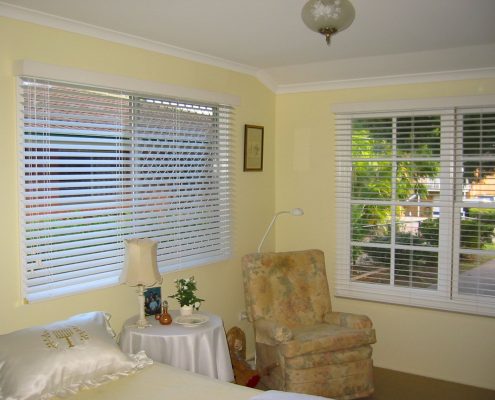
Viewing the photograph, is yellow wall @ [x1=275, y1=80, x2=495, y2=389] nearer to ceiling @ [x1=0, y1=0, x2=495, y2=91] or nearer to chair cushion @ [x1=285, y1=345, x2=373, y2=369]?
ceiling @ [x1=0, y1=0, x2=495, y2=91]

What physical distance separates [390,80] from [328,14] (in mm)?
2482

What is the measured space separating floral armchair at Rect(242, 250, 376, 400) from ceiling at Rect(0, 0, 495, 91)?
151cm

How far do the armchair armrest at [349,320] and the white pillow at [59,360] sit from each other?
5.76 feet

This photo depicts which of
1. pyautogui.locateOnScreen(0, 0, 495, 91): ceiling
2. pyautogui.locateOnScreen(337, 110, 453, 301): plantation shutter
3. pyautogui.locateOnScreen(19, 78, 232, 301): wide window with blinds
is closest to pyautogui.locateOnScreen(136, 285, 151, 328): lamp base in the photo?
pyautogui.locateOnScreen(19, 78, 232, 301): wide window with blinds

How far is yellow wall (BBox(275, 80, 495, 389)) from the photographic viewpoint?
4.08 meters

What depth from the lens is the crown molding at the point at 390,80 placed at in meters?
3.97

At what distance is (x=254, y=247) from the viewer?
463 centimetres

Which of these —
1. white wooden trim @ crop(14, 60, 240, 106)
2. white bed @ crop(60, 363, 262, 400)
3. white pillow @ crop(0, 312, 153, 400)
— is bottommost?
white bed @ crop(60, 363, 262, 400)

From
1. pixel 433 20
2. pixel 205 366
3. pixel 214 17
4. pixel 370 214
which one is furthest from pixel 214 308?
pixel 433 20

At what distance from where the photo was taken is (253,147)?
4496 mm

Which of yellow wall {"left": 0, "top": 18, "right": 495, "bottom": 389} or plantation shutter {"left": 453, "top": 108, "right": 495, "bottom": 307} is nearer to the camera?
yellow wall {"left": 0, "top": 18, "right": 495, "bottom": 389}

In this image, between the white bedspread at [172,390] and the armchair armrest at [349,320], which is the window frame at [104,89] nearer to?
the white bedspread at [172,390]

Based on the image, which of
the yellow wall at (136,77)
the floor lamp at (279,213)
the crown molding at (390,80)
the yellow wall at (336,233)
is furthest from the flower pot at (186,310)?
the crown molding at (390,80)

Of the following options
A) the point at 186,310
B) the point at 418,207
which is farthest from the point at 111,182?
the point at 418,207
